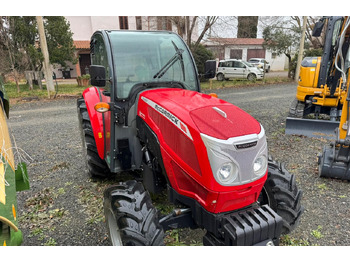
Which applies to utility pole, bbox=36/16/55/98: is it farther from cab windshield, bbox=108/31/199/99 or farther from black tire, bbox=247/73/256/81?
black tire, bbox=247/73/256/81

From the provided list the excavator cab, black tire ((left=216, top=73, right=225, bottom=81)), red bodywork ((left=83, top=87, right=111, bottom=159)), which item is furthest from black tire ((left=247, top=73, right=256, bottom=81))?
red bodywork ((left=83, top=87, right=111, bottom=159))

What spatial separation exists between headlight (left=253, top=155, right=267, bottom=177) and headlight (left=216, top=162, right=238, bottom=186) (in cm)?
19

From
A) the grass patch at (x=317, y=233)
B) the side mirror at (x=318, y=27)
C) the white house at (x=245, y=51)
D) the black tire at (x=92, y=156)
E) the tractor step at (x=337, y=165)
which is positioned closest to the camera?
the grass patch at (x=317, y=233)

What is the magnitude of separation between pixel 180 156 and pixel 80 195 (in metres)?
2.20

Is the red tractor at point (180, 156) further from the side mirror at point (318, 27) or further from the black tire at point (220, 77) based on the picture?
the black tire at point (220, 77)

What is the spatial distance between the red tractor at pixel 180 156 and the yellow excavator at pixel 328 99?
1944 mm

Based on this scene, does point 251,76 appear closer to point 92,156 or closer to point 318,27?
point 318,27

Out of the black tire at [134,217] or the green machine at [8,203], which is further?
the black tire at [134,217]

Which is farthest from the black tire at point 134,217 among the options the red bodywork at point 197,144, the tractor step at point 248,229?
the tractor step at point 248,229

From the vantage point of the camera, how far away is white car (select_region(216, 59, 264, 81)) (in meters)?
17.6

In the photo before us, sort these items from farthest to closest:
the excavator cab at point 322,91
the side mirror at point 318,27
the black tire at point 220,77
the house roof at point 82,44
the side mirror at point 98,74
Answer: the house roof at point 82,44 < the black tire at point 220,77 < the excavator cab at point 322,91 < the side mirror at point 318,27 < the side mirror at point 98,74

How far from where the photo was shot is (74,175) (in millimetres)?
4352

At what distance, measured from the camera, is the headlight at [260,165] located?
2.04m

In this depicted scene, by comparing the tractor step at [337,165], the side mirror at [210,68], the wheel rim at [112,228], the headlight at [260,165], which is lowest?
the tractor step at [337,165]
